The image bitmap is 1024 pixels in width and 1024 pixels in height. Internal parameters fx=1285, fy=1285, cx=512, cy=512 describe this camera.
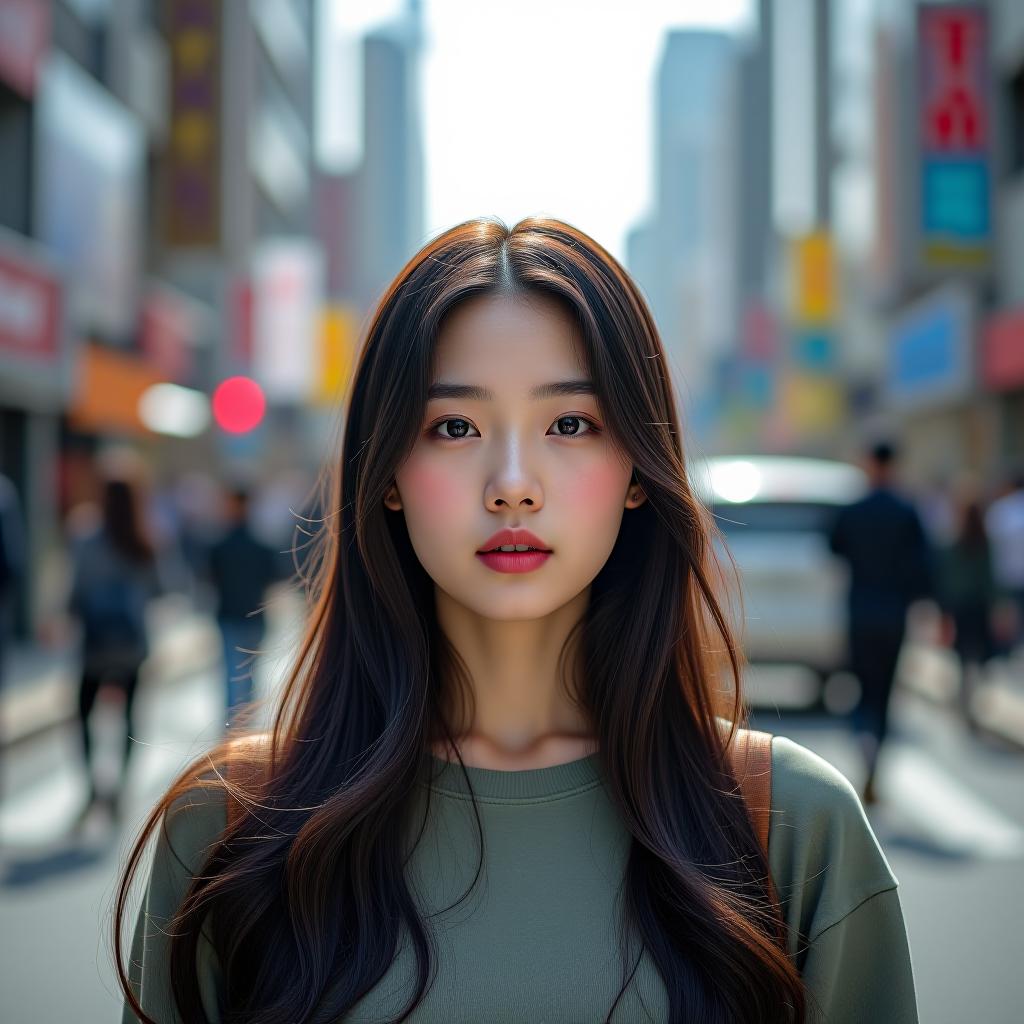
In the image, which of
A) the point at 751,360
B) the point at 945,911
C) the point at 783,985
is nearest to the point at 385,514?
the point at 783,985

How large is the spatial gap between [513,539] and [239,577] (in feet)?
22.3

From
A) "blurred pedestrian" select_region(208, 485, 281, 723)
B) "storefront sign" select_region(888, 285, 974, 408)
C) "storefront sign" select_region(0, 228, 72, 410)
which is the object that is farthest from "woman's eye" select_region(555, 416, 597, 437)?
"storefront sign" select_region(888, 285, 974, 408)

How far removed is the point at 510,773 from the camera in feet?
5.79

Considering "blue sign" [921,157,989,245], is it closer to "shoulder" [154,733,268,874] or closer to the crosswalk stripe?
the crosswalk stripe

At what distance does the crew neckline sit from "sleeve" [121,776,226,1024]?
0.31 metres

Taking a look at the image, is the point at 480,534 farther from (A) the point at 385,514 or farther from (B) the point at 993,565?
(B) the point at 993,565

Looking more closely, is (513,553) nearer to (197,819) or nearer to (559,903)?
(559,903)

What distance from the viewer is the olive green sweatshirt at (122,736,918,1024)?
158 centimetres

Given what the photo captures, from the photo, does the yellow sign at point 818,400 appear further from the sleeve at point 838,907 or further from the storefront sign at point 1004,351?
the sleeve at point 838,907

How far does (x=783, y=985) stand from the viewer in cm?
159

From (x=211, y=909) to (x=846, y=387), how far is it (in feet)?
118

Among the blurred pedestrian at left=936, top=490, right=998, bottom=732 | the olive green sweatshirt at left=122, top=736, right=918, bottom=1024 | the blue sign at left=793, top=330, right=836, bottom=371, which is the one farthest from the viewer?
the blue sign at left=793, top=330, right=836, bottom=371

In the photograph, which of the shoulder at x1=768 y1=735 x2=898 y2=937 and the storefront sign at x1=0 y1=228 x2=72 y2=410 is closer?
the shoulder at x1=768 y1=735 x2=898 y2=937

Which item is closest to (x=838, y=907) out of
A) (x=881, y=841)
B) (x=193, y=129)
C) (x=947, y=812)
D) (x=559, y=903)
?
(x=559, y=903)
